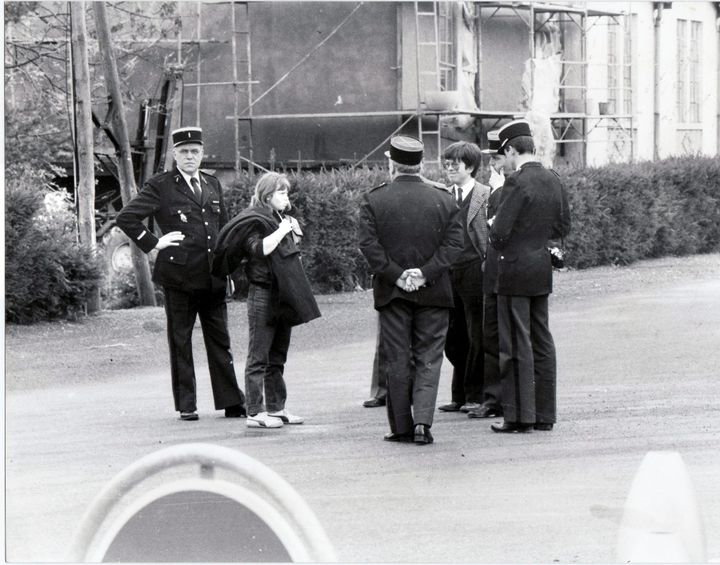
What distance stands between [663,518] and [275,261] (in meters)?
6.36

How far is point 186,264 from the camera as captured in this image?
30.6 feet

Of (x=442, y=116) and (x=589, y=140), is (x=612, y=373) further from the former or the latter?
(x=589, y=140)

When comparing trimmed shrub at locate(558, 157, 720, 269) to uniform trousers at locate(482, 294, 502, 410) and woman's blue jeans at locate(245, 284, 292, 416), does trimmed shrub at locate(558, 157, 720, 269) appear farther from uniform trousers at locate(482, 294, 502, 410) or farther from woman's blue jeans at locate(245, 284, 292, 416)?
woman's blue jeans at locate(245, 284, 292, 416)

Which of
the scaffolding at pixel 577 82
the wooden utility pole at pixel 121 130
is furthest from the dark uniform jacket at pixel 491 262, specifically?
the scaffolding at pixel 577 82

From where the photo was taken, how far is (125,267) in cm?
2184

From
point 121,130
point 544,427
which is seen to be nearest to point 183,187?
point 544,427

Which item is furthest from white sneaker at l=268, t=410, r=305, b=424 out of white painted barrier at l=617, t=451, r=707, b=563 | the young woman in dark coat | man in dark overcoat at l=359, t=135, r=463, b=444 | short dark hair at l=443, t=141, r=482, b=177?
white painted barrier at l=617, t=451, r=707, b=563

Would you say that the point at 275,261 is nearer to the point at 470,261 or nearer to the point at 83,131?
the point at 470,261

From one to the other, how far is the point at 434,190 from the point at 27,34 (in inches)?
518

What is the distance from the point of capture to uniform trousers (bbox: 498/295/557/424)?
8.76 meters

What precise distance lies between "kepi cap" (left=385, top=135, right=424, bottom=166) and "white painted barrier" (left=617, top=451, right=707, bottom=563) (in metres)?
5.92

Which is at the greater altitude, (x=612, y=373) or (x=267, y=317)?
(x=267, y=317)

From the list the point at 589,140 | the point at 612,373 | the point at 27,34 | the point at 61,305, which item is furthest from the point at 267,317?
the point at 589,140

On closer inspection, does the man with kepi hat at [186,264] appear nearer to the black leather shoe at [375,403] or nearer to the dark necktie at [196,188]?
the dark necktie at [196,188]
